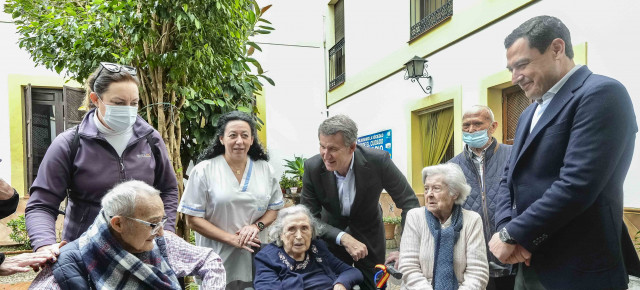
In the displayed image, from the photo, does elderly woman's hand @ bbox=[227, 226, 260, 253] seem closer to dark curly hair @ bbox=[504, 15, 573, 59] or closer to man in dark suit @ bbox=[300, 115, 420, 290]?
man in dark suit @ bbox=[300, 115, 420, 290]

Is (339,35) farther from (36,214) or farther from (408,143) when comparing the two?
(36,214)

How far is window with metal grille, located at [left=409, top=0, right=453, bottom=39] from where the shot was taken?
5.55m

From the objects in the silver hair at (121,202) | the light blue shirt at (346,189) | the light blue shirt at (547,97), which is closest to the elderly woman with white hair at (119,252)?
the silver hair at (121,202)

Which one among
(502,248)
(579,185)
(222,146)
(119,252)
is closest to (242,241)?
(222,146)

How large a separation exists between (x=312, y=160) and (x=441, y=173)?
69 centimetres

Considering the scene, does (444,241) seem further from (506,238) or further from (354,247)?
(506,238)

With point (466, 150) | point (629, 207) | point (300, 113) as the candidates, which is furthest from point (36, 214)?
point (300, 113)

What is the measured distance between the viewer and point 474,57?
16.4 feet

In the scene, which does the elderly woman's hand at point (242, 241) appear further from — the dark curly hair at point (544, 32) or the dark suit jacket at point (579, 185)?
the dark curly hair at point (544, 32)

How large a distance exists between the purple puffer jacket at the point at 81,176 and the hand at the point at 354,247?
854mm

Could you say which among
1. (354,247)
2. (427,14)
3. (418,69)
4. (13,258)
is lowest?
(354,247)

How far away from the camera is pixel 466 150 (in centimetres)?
264

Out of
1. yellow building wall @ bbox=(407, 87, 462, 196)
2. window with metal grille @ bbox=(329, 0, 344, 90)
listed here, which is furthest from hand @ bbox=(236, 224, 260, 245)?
window with metal grille @ bbox=(329, 0, 344, 90)

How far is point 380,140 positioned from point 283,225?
515cm
